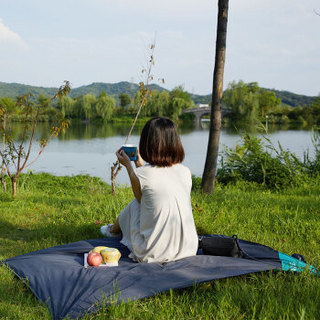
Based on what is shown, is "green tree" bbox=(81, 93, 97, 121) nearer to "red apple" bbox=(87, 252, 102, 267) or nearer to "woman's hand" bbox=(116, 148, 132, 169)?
"woman's hand" bbox=(116, 148, 132, 169)

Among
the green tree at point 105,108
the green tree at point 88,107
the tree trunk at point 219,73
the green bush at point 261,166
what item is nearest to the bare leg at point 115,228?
the tree trunk at point 219,73

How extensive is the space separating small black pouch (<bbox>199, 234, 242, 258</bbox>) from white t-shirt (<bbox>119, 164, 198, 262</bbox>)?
0.63ft

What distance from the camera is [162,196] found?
8.04 feet

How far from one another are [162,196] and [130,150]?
0.49 metres

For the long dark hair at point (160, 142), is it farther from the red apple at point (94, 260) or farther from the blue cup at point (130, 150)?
the red apple at point (94, 260)

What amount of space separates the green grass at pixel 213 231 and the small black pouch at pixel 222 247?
265mm

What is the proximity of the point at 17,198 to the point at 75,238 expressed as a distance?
217 cm

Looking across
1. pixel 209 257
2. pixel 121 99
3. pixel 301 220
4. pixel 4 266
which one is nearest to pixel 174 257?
pixel 209 257

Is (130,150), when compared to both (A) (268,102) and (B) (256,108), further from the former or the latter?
(A) (268,102)

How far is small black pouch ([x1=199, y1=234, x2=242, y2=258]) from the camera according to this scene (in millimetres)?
2682

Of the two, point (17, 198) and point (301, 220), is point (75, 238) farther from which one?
point (301, 220)

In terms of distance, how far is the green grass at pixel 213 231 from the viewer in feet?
6.55

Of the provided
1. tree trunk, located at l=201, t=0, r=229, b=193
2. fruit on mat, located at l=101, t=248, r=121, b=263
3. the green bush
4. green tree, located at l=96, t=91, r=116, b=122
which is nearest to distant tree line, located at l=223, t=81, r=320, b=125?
green tree, located at l=96, t=91, r=116, b=122

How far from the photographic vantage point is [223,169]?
7.48 meters
